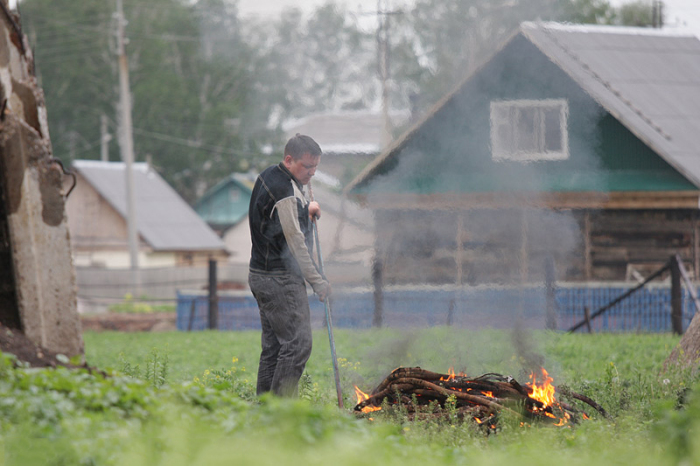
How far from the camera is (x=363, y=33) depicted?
10930 mm

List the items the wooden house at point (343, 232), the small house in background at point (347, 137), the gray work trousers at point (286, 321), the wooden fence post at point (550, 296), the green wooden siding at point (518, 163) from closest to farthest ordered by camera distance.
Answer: the gray work trousers at point (286, 321)
the wooden house at point (343, 232)
the wooden fence post at point (550, 296)
the green wooden siding at point (518, 163)
the small house in background at point (347, 137)

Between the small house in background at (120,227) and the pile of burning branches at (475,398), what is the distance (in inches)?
1074

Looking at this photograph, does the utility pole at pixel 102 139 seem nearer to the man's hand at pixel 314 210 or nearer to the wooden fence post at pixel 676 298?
the wooden fence post at pixel 676 298

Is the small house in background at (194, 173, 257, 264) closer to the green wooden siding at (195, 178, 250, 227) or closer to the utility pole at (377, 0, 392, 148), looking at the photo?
the green wooden siding at (195, 178, 250, 227)

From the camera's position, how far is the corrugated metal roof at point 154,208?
1299 inches

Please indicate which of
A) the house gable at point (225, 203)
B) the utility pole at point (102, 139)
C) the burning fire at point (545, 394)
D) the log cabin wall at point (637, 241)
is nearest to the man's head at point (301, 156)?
the burning fire at point (545, 394)

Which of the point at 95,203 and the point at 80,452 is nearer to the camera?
the point at 80,452

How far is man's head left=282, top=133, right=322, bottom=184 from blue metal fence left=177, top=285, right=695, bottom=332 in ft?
7.41

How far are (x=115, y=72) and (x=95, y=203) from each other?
12099mm

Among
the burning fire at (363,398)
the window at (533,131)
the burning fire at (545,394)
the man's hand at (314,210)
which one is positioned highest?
the window at (533,131)

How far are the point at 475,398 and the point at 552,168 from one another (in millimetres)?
8485

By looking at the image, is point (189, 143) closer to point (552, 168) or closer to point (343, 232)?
Answer: point (552, 168)

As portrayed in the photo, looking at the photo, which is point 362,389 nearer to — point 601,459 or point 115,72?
point 601,459

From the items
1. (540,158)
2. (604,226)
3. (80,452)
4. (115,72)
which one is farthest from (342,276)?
(115,72)
